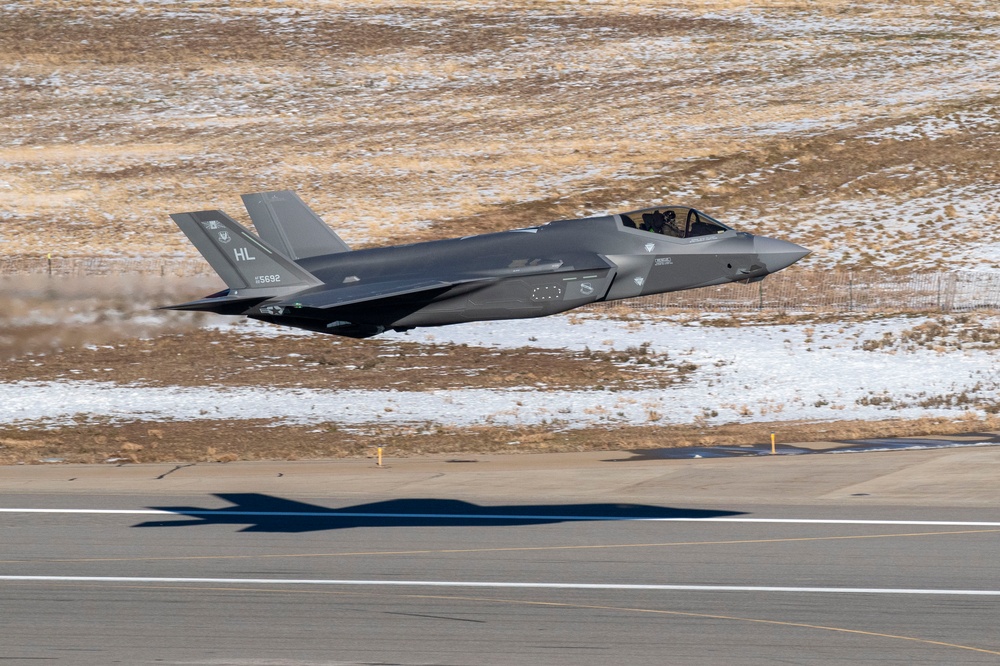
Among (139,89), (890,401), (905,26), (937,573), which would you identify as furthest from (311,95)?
(937,573)

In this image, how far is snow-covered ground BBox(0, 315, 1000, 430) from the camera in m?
39.3

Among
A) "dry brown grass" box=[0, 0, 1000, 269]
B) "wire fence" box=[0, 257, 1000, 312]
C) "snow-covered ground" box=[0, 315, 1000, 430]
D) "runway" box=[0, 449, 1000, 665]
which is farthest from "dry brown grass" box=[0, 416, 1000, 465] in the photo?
"dry brown grass" box=[0, 0, 1000, 269]

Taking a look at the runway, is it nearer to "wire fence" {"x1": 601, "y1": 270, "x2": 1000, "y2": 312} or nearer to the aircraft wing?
the aircraft wing

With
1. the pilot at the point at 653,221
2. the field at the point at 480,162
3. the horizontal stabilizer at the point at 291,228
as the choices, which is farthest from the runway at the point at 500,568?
the field at the point at 480,162

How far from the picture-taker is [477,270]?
26344 mm

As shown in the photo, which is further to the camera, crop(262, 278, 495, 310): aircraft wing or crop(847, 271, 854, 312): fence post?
crop(847, 271, 854, 312): fence post

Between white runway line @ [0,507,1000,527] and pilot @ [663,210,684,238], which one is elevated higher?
pilot @ [663,210,684,238]

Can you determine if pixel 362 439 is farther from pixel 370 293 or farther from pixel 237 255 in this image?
pixel 370 293

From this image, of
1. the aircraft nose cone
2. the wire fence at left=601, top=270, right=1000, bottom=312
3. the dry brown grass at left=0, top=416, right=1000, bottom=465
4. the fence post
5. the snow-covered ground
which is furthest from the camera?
the fence post

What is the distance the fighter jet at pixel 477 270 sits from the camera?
26.1m

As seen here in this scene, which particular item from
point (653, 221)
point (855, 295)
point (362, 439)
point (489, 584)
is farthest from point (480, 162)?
point (489, 584)

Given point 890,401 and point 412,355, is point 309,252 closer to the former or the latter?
point 412,355

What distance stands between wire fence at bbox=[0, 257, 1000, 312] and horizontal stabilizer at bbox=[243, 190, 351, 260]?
1837cm

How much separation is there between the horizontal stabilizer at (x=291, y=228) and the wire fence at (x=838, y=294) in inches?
723
